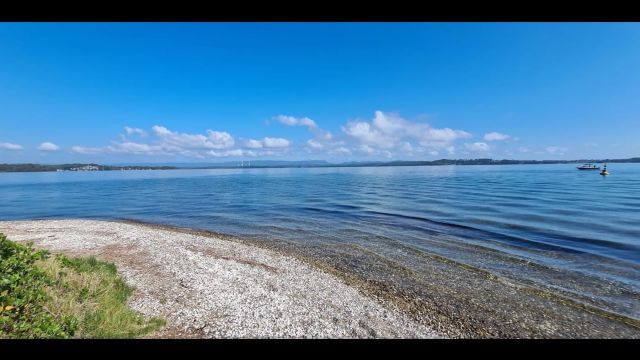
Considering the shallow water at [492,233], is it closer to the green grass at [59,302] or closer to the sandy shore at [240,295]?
the sandy shore at [240,295]

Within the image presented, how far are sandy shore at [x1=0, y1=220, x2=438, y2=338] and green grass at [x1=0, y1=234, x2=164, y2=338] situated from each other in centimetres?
83

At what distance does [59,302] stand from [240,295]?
201 inches

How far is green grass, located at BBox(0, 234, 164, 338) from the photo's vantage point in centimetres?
543

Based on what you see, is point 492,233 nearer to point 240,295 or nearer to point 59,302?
point 240,295

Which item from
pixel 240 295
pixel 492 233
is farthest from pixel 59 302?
pixel 492 233

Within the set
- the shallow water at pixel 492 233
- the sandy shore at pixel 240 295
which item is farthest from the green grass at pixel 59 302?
the shallow water at pixel 492 233

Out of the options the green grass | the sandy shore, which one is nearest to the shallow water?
the sandy shore

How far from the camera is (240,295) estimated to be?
10.1 m

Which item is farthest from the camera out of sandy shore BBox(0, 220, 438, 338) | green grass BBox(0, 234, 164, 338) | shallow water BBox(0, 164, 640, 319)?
shallow water BBox(0, 164, 640, 319)

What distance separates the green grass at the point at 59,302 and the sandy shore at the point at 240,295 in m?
0.83

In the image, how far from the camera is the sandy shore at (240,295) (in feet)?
27.2

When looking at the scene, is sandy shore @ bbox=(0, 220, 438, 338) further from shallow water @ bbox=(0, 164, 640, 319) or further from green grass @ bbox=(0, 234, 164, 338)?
shallow water @ bbox=(0, 164, 640, 319)
